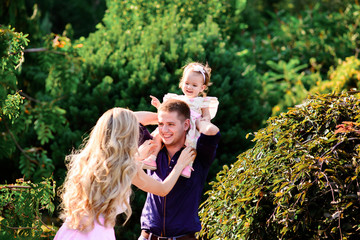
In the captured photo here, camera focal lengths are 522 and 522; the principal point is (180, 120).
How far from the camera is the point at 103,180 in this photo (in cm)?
288

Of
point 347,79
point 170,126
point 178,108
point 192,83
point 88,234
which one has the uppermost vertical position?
point 347,79

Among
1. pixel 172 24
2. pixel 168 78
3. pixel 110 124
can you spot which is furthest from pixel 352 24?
pixel 110 124

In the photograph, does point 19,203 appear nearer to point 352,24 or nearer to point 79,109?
point 79,109

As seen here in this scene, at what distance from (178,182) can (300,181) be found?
0.80m

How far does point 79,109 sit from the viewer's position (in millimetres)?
6656

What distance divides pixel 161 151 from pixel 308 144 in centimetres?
99

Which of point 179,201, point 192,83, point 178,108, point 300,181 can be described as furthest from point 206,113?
point 300,181

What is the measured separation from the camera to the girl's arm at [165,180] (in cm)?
308

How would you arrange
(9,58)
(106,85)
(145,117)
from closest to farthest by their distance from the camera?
(145,117) → (9,58) → (106,85)

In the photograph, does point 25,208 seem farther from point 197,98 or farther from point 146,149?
point 197,98

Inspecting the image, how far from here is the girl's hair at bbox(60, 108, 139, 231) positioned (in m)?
2.86

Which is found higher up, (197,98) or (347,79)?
(347,79)

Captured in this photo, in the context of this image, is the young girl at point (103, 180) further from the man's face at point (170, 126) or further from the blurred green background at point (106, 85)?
the blurred green background at point (106, 85)

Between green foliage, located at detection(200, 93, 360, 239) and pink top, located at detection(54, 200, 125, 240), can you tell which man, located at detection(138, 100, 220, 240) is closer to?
green foliage, located at detection(200, 93, 360, 239)
